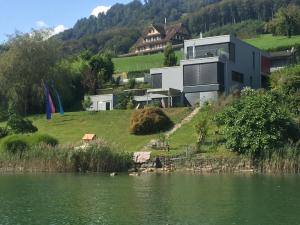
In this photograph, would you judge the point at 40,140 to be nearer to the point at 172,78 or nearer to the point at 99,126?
the point at 99,126

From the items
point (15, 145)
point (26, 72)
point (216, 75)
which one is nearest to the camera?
point (15, 145)

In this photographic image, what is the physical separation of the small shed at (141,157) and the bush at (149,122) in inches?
426

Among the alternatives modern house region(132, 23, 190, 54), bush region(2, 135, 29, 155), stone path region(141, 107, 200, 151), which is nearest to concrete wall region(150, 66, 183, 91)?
stone path region(141, 107, 200, 151)

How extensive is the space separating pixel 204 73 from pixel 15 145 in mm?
27307

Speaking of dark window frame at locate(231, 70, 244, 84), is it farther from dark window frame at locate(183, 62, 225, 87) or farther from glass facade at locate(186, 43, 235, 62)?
dark window frame at locate(183, 62, 225, 87)

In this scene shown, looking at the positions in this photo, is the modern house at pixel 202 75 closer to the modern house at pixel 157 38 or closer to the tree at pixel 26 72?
the tree at pixel 26 72

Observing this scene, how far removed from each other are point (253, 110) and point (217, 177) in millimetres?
7682

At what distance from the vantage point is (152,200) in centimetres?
2572

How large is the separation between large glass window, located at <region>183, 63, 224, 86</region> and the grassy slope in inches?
219

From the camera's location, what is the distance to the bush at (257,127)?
4116cm

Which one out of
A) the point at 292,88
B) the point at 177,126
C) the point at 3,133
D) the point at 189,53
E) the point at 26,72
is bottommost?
the point at 3,133

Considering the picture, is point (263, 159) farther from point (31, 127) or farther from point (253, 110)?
point (31, 127)

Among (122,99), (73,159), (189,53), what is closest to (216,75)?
(189,53)

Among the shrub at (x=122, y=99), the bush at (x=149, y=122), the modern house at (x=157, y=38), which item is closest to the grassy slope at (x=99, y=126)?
the bush at (x=149, y=122)
